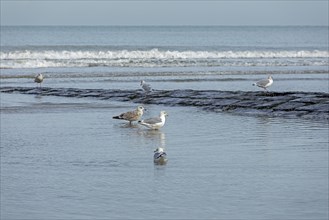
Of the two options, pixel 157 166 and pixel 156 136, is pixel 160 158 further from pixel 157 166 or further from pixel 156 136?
pixel 156 136

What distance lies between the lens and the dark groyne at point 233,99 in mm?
17609

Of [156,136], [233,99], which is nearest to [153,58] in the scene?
[233,99]

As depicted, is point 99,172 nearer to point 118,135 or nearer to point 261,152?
point 261,152

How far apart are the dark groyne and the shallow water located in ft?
3.35

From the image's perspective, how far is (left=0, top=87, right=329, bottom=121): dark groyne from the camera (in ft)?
57.8

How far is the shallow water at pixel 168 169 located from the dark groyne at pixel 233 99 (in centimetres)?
102

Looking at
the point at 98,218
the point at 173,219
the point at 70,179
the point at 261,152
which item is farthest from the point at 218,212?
the point at 261,152

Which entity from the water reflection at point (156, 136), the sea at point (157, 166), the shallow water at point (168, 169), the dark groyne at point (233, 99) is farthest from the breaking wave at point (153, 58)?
the water reflection at point (156, 136)

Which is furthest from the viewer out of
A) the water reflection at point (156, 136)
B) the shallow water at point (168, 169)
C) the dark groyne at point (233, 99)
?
the dark groyne at point (233, 99)

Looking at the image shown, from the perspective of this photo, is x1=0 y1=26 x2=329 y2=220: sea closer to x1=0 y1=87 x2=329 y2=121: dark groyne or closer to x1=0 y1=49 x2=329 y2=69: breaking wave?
x1=0 y1=87 x2=329 y2=121: dark groyne

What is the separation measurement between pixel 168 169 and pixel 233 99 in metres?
9.23

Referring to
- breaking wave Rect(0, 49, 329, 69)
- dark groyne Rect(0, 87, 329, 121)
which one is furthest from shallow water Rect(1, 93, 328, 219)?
breaking wave Rect(0, 49, 329, 69)

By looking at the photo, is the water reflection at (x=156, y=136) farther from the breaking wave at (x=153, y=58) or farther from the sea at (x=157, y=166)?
the breaking wave at (x=153, y=58)

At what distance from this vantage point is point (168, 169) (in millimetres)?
10969
